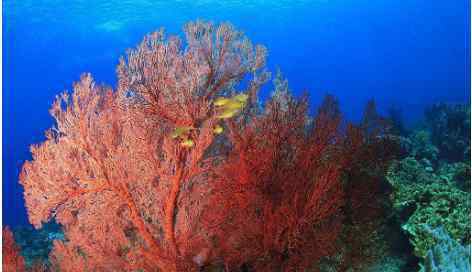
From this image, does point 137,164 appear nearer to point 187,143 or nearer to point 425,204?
point 187,143

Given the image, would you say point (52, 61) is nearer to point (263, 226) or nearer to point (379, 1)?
point (263, 226)

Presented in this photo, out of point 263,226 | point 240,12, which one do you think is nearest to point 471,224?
point 263,226

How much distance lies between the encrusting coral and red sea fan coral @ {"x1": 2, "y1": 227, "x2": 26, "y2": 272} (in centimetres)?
84

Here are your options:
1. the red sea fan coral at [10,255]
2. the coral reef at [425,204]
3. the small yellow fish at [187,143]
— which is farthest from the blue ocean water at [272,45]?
the red sea fan coral at [10,255]

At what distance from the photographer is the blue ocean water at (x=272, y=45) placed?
110ft

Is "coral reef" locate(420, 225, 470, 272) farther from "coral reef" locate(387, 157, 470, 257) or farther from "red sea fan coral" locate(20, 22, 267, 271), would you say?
"red sea fan coral" locate(20, 22, 267, 271)

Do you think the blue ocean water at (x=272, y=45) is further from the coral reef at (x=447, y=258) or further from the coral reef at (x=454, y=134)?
the coral reef at (x=454, y=134)

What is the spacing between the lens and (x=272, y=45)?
244 ft

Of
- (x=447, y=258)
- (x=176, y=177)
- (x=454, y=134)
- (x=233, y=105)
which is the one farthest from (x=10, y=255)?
(x=454, y=134)

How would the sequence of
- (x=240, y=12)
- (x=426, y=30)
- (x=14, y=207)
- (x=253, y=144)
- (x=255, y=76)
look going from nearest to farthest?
(x=253, y=144) → (x=255, y=76) → (x=240, y=12) → (x=14, y=207) → (x=426, y=30)

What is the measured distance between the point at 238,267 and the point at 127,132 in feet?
8.26

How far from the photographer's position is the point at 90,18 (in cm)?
3238

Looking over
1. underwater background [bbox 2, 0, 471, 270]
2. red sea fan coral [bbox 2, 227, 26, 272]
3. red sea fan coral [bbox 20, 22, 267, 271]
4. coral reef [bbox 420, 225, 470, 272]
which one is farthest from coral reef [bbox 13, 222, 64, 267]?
coral reef [bbox 420, 225, 470, 272]

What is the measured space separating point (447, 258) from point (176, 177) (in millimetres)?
3508
